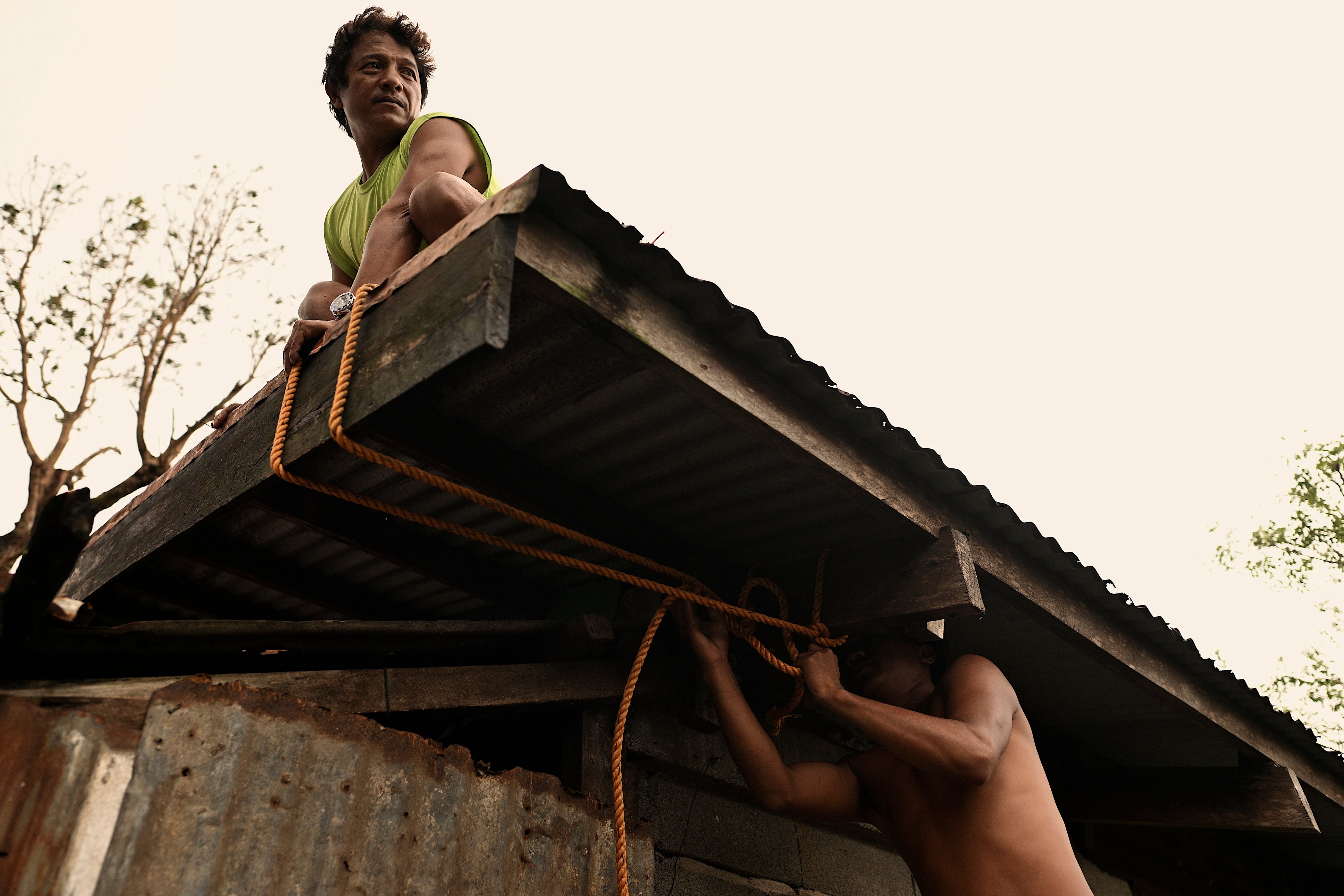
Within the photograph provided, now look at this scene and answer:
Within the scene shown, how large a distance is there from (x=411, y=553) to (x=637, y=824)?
1126mm

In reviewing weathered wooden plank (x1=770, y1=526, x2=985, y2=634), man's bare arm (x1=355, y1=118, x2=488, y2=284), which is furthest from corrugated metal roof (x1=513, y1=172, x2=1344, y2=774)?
man's bare arm (x1=355, y1=118, x2=488, y2=284)

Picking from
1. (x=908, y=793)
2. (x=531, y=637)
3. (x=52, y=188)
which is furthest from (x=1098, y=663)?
(x=52, y=188)

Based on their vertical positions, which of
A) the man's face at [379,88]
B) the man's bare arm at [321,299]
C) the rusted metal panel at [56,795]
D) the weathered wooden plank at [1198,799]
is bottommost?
the rusted metal panel at [56,795]

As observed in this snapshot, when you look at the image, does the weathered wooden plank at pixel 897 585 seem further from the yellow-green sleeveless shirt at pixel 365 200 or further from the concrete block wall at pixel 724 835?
the yellow-green sleeveless shirt at pixel 365 200

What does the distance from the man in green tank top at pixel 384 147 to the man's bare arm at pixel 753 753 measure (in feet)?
4.80

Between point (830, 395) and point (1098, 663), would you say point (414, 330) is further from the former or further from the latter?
point (1098, 663)

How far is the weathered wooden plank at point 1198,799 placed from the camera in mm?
3941

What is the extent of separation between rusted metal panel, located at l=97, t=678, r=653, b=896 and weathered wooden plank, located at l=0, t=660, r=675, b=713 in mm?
95

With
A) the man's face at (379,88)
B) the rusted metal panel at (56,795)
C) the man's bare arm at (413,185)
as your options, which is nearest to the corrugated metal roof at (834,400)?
the man's bare arm at (413,185)

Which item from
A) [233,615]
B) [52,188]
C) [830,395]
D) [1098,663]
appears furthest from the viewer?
[52,188]

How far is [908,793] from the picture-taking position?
2932mm

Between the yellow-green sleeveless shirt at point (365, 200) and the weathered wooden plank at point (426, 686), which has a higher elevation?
the yellow-green sleeveless shirt at point (365, 200)

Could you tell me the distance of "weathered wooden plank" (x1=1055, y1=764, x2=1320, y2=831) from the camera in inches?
155

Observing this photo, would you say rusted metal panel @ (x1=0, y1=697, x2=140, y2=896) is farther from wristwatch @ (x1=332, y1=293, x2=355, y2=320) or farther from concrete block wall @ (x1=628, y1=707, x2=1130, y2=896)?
concrete block wall @ (x1=628, y1=707, x2=1130, y2=896)
